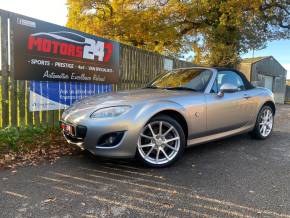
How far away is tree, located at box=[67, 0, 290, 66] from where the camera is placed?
14172 millimetres

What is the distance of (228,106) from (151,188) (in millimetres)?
2253

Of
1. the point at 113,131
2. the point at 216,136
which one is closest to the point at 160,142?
the point at 113,131

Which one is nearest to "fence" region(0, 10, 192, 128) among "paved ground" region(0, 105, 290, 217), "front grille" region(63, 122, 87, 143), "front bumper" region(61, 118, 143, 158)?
"paved ground" region(0, 105, 290, 217)

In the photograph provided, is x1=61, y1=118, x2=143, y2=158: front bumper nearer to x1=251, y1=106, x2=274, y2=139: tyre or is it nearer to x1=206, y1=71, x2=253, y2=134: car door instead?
x1=206, y1=71, x2=253, y2=134: car door

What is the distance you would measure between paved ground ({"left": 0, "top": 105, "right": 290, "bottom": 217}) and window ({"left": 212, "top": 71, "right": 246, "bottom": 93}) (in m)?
1.16

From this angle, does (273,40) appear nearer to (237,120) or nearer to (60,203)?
(237,120)

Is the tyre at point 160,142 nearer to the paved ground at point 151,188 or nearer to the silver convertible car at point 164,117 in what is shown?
the silver convertible car at point 164,117

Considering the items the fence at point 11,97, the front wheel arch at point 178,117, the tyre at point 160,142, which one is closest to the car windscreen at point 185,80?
the front wheel arch at point 178,117

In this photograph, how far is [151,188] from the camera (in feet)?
A: 10.6

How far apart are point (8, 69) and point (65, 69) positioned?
1.25 meters

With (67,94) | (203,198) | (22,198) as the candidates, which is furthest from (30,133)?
(203,198)

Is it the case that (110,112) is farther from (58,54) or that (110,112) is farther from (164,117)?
(58,54)

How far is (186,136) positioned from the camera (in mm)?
4242

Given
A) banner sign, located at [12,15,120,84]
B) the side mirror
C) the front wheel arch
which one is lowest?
the front wheel arch
